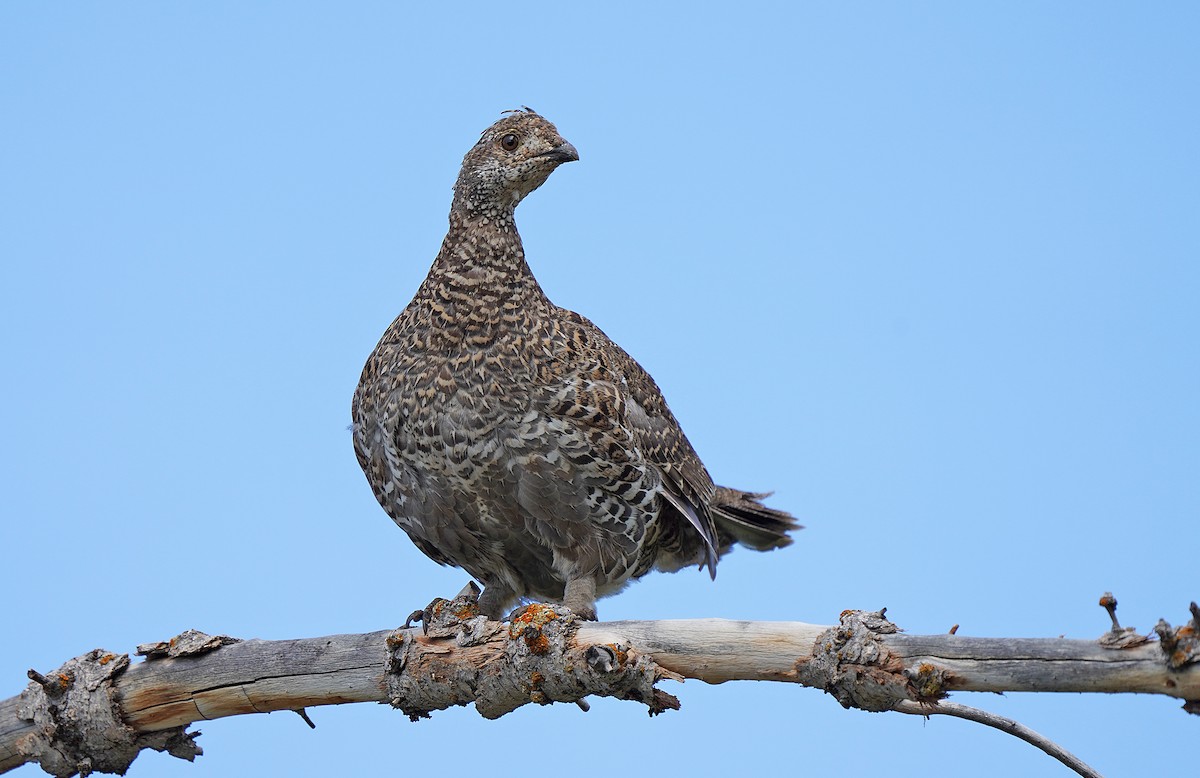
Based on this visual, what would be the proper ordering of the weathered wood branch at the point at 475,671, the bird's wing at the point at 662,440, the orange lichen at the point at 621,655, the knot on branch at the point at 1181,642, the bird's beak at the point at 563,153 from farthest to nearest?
the bird's wing at the point at 662,440, the bird's beak at the point at 563,153, the orange lichen at the point at 621,655, the weathered wood branch at the point at 475,671, the knot on branch at the point at 1181,642

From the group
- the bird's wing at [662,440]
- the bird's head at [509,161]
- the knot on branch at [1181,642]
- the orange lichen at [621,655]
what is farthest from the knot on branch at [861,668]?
the bird's head at [509,161]

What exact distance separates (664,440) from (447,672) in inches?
74.4

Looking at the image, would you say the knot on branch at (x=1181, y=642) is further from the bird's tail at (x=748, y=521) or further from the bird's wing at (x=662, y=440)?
the bird's tail at (x=748, y=521)

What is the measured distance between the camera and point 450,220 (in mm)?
7137

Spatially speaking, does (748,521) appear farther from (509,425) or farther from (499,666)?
(499,666)

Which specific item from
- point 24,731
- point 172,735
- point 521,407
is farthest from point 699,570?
point 24,731

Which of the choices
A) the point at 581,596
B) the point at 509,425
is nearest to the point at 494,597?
the point at 581,596

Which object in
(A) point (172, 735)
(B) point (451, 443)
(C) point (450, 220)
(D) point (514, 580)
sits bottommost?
(A) point (172, 735)

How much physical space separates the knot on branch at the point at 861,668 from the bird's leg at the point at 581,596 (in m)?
1.79

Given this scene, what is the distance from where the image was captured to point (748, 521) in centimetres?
794

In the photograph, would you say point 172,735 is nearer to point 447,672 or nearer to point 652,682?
point 447,672

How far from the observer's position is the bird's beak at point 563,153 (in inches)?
268

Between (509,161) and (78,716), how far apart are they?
315cm

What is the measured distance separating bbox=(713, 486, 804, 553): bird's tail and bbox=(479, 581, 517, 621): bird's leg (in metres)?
1.26
